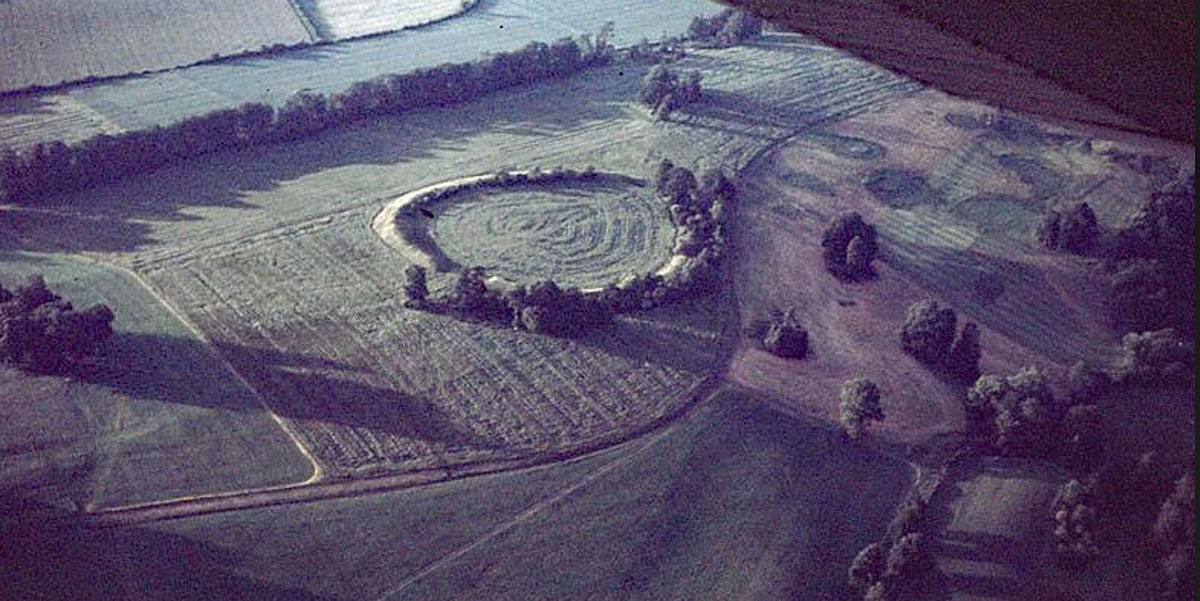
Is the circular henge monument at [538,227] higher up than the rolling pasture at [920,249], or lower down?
higher up

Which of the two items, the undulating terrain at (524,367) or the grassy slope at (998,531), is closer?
the grassy slope at (998,531)

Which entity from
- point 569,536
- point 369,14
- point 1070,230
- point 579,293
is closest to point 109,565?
point 569,536

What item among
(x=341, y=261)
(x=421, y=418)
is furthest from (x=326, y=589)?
(x=341, y=261)

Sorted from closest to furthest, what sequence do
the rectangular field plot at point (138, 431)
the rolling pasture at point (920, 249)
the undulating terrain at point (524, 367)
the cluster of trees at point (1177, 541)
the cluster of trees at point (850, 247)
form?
the cluster of trees at point (1177, 541), the undulating terrain at point (524, 367), the rectangular field plot at point (138, 431), the rolling pasture at point (920, 249), the cluster of trees at point (850, 247)

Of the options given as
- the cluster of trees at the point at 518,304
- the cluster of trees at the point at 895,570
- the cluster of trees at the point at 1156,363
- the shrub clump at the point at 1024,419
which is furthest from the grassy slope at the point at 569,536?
the cluster of trees at the point at 1156,363

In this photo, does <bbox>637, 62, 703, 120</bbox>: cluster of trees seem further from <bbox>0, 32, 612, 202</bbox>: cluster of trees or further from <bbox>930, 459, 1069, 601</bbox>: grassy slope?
<bbox>930, 459, 1069, 601</bbox>: grassy slope

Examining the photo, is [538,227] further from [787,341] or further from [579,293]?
[787,341]

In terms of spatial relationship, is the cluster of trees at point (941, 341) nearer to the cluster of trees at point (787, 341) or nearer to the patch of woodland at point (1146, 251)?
the cluster of trees at point (787, 341)

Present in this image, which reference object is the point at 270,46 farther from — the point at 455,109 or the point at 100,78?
the point at 455,109
